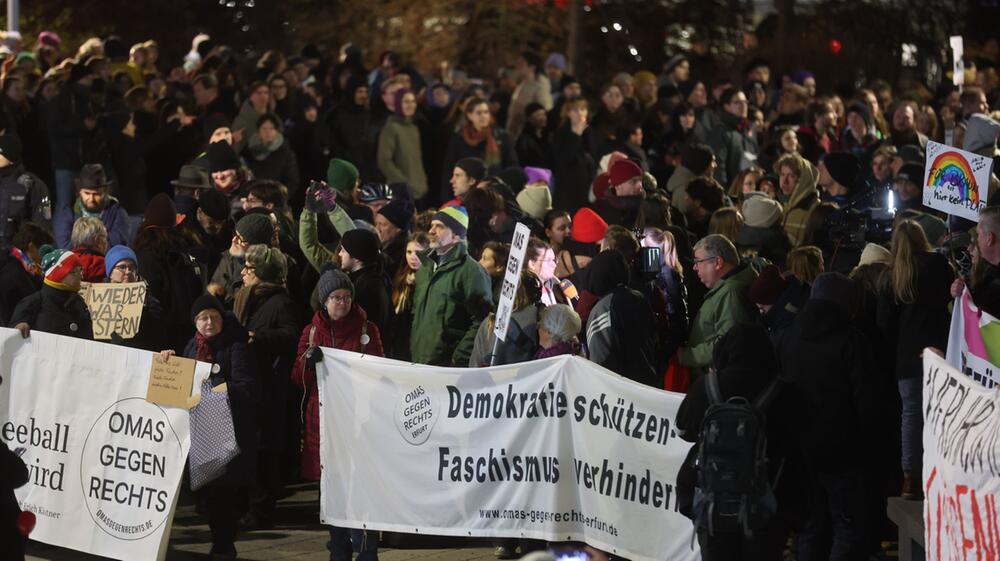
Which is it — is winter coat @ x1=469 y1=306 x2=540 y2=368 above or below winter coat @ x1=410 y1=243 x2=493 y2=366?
below

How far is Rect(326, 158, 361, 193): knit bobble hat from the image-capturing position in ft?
48.2

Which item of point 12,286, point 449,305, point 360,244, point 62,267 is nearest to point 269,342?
point 360,244

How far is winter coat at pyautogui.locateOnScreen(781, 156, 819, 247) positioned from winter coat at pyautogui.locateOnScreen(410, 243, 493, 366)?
305cm

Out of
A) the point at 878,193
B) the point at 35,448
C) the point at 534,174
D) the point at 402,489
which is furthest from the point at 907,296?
the point at 534,174

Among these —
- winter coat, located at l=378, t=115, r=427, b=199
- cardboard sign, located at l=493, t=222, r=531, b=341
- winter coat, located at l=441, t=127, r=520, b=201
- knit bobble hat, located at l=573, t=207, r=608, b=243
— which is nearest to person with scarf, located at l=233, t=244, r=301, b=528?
cardboard sign, located at l=493, t=222, r=531, b=341

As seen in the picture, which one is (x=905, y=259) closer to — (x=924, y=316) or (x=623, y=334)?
(x=924, y=316)

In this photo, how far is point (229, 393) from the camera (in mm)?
10641

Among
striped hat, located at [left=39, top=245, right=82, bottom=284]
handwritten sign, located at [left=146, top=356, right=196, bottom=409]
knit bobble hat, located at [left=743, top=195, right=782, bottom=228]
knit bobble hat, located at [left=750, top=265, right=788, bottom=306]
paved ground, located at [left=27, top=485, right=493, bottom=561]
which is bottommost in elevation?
paved ground, located at [left=27, top=485, right=493, bottom=561]

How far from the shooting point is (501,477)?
398 inches

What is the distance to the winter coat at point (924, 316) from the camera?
10133mm

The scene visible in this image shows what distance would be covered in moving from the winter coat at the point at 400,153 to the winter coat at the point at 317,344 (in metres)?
7.90

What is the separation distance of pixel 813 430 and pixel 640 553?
1.45 metres

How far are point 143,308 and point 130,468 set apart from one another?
1.53 metres

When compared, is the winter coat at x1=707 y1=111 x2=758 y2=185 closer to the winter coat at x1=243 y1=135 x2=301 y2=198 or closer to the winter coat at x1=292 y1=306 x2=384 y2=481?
the winter coat at x1=243 y1=135 x2=301 y2=198
